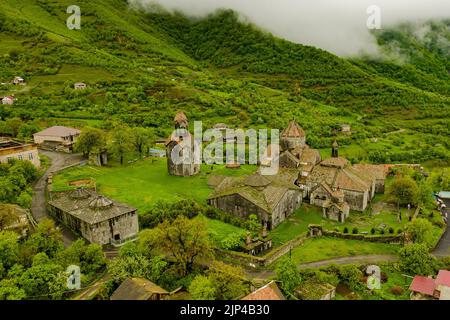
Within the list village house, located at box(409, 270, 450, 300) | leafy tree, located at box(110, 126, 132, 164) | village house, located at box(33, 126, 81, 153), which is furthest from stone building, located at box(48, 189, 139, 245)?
village house, located at box(33, 126, 81, 153)

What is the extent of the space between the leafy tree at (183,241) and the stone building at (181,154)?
26.4 m

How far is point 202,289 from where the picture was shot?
34.1 metres

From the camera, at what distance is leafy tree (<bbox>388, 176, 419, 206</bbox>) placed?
→ 58.6m

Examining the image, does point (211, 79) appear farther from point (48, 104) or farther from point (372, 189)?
point (372, 189)

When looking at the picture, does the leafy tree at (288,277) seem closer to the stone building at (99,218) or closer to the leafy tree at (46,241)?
the stone building at (99,218)

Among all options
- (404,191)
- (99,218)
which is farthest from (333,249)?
(99,218)

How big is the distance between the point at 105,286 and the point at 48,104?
76455 millimetres

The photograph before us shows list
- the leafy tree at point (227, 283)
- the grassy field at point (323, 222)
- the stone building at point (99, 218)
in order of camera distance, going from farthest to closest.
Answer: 1. the grassy field at point (323, 222)
2. the stone building at point (99, 218)
3. the leafy tree at point (227, 283)

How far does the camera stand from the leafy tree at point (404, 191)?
58625mm

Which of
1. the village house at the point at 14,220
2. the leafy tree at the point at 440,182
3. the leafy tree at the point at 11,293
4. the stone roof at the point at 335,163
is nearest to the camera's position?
the leafy tree at the point at 11,293

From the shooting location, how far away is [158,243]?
3959 centimetres

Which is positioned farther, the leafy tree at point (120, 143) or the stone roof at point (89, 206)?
the leafy tree at point (120, 143)

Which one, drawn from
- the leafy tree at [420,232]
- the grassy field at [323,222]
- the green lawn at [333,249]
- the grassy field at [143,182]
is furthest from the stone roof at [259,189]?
the leafy tree at [420,232]
